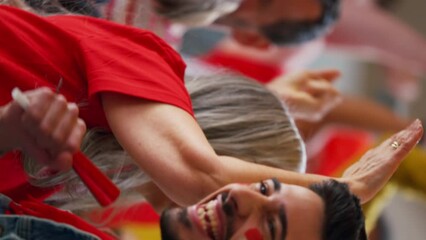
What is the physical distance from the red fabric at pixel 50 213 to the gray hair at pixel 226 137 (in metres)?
0.02

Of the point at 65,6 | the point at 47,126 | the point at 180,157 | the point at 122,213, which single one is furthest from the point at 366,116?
the point at 47,126

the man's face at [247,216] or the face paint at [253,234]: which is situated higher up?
the man's face at [247,216]

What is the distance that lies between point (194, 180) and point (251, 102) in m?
0.16

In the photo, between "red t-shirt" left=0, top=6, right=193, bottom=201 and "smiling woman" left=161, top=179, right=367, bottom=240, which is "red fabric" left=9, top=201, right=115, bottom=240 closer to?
"red t-shirt" left=0, top=6, right=193, bottom=201

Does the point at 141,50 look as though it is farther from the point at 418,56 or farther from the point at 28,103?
the point at 418,56

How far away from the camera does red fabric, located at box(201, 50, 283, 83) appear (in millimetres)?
1459

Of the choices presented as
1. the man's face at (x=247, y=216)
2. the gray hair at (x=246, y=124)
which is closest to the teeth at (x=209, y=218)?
the man's face at (x=247, y=216)

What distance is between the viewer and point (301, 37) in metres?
1.26

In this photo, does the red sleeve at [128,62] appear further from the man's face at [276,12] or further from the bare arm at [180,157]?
the man's face at [276,12]

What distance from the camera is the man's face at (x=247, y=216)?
1.72 feet

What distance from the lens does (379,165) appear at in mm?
577

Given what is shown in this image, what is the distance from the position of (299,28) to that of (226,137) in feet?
1.92

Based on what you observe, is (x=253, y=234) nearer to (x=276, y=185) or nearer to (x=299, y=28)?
(x=276, y=185)

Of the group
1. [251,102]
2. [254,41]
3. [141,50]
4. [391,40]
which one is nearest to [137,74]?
[141,50]
